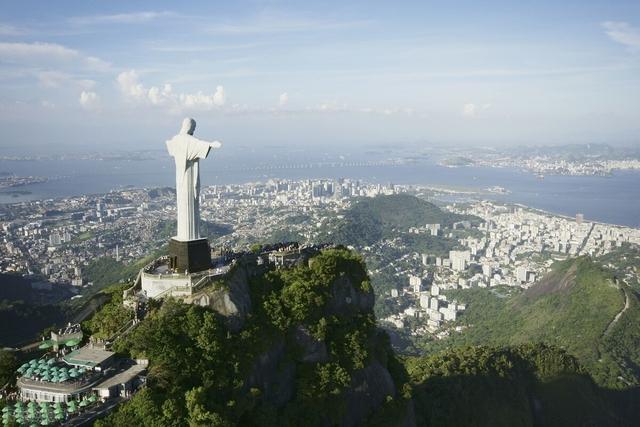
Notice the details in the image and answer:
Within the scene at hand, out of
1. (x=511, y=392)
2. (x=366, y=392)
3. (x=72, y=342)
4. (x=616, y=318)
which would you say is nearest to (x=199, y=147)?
(x=72, y=342)

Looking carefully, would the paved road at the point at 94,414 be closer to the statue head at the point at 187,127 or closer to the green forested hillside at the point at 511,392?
the statue head at the point at 187,127

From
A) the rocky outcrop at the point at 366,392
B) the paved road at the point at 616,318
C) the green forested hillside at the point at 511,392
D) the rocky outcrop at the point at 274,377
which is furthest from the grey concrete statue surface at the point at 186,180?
the paved road at the point at 616,318

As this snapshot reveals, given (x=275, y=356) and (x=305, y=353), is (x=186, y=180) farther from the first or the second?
(x=305, y=353)

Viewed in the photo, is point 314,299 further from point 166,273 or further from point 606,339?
point 606,339

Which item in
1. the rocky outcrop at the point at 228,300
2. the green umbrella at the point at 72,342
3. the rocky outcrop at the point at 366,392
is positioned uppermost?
the rocky outcrop at the point at 228,300

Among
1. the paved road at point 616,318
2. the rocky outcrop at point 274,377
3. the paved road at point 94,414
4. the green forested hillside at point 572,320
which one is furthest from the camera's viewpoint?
the paved road at point 616,318

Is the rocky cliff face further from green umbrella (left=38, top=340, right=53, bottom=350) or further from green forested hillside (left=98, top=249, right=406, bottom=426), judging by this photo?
green umbrella (left=38, top=340, right=53, bottom=350)
